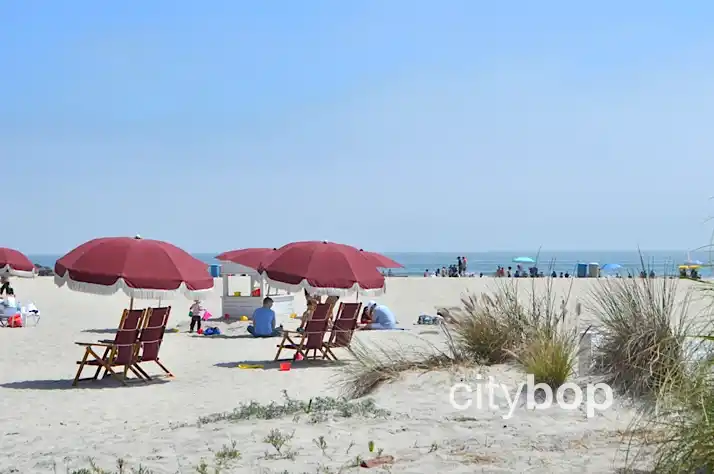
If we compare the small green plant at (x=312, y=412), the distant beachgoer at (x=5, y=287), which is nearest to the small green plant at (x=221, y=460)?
the small green plant at (x=312, y=412)

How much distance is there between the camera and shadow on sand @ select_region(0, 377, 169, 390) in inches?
392

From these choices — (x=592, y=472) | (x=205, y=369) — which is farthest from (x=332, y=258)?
(x=592, y=472)

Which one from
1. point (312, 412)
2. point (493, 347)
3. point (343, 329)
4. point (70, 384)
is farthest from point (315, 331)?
point (312, 412)

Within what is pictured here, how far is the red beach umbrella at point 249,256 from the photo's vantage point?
1853cm

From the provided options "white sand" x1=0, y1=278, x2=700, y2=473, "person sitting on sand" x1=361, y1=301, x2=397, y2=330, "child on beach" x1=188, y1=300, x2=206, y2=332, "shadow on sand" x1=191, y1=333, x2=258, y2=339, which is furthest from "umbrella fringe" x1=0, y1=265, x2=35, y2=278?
"person sitting on sand" x1=361, y1=301, x2=397, y2=330

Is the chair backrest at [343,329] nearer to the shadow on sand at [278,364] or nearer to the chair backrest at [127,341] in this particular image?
the shadow on sand at [278,364]

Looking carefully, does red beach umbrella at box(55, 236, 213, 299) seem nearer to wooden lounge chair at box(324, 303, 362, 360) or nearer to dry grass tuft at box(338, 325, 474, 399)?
wooden lounge chair at box(324, 303, 362, 360)

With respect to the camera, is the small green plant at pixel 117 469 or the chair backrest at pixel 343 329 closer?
the small green plant at pixel 117 469

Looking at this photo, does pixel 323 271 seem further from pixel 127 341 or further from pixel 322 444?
pixel 322 444

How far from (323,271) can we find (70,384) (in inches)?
162

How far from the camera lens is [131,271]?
10.1 m

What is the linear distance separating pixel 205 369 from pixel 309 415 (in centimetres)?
569

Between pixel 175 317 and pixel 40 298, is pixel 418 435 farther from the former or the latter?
pixel 40 298

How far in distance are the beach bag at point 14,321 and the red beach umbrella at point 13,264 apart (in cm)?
337
